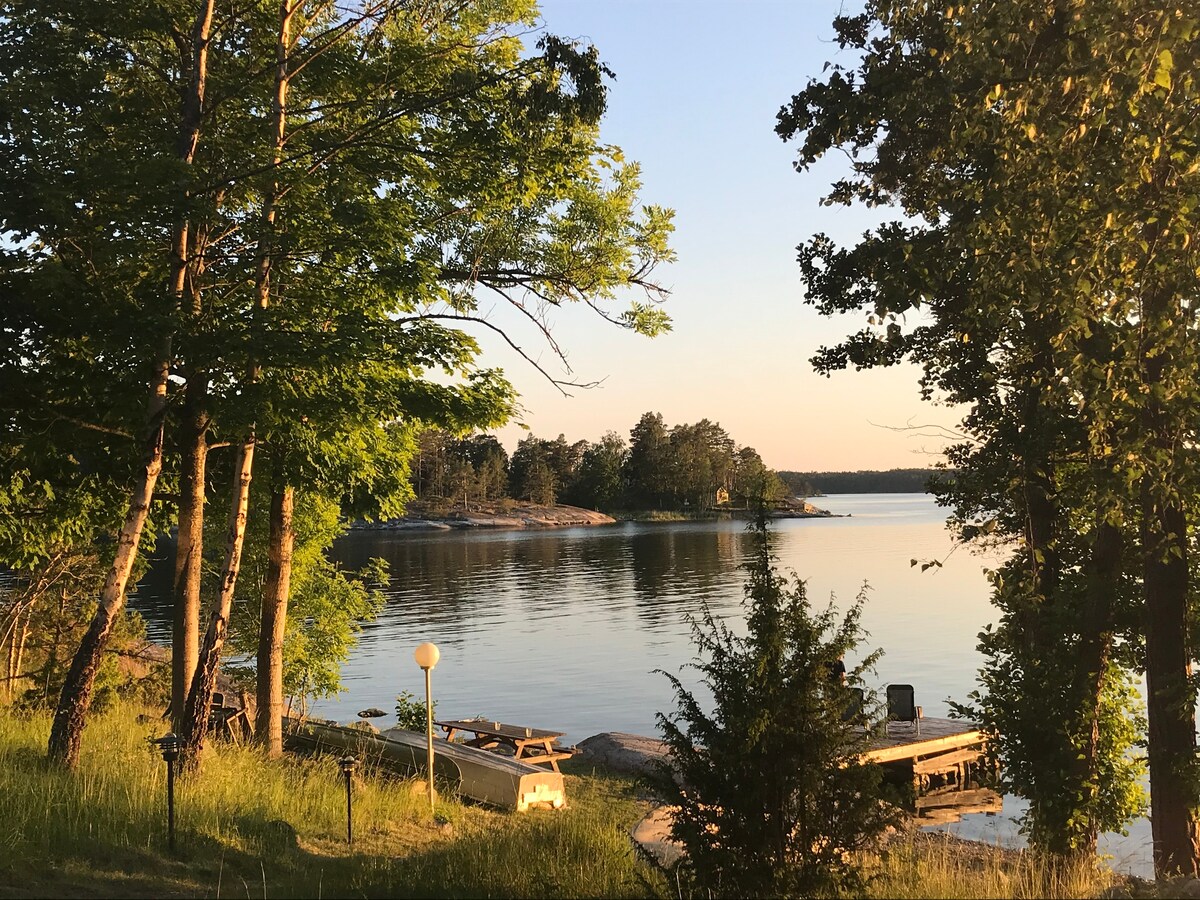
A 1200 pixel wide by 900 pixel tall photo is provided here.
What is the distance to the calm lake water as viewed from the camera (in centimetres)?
3047

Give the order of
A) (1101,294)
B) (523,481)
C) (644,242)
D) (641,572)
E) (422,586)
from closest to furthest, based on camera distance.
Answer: (1101,294) < (644,242) < (422,586) < (641,572) < (523,481)

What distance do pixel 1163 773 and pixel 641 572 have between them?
219 ft

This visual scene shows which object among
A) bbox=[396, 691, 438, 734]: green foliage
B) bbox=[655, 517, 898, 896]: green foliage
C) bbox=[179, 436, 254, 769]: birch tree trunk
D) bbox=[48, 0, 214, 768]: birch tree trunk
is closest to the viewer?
bbox=[655, 517, 898, 896]: green foliage

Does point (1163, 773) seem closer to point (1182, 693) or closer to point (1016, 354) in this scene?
point (1182, 693)

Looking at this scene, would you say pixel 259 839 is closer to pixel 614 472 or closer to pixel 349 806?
pixel 349 806

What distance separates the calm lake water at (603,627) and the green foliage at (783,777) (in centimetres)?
69

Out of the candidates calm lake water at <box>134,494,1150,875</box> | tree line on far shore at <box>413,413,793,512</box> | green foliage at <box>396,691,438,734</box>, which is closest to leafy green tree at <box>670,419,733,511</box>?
tree line on far shore at <box>413,413,793,512</box>

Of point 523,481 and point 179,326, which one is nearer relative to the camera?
point 179,326

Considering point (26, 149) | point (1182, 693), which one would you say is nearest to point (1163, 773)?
point (1182, 693)

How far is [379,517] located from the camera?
53.8 ft

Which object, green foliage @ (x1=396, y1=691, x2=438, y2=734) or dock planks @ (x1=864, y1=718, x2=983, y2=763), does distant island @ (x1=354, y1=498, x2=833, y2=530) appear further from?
dock planks @ (x1=864, y1=718, x2=983, y2=763)

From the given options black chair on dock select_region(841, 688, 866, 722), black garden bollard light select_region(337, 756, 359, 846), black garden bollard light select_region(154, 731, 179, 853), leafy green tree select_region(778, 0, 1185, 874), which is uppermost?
leafy green tree select_region(778, 0, 1185, 874)

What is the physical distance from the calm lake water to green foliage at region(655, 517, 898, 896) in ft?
2.25

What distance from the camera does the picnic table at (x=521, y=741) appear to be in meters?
17.7
